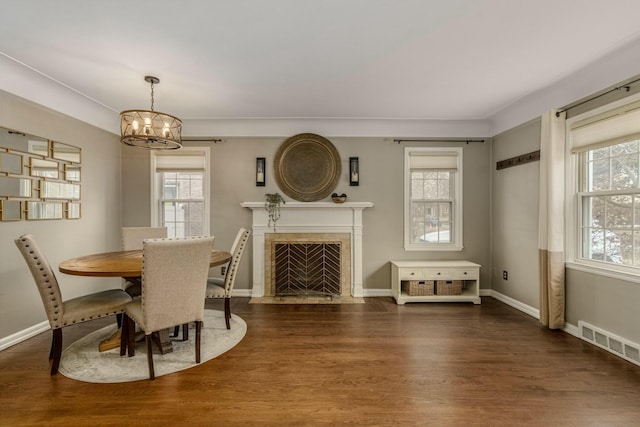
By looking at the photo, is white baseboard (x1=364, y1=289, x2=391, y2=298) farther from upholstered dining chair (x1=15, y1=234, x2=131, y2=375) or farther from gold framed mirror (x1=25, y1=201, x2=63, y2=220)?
gold framed mirror (x1=25, y1=201, x2=63, y2=220)

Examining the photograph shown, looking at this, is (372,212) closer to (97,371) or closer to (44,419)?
(97,371)

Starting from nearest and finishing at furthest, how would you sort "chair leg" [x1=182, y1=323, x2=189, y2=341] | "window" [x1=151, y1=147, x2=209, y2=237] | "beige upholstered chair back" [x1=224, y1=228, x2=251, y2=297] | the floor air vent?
the floor air vent → "chair leg" [x1=182, y1=323, x2=189, y2=341] → "beige upholstered chair back" [x1=224, y1=228, x2=251, y2=297] → "window" [x1=151, y1=147, x2=209, y2=237]


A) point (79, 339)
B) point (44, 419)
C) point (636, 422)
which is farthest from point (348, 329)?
point (79, 339)

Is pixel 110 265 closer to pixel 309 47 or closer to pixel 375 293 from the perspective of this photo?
pixel 309 47

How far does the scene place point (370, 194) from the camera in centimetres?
433

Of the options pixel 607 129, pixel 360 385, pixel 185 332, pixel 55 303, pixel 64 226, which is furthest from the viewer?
pixel 64 226

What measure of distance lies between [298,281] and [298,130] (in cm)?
221

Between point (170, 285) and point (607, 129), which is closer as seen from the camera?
point (170, 285)

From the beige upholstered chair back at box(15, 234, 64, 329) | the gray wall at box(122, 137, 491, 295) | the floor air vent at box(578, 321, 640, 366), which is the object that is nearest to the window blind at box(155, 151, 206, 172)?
the gray wall at box(122, 137, 491, 295)

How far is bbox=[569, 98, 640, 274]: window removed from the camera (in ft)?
8.14

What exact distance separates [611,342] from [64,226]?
5.57 m

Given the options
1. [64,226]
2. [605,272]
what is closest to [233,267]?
[64,226]

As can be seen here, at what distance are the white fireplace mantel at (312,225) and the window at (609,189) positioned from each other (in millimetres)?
2333

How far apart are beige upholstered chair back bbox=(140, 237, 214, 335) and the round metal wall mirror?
213 centimetres
